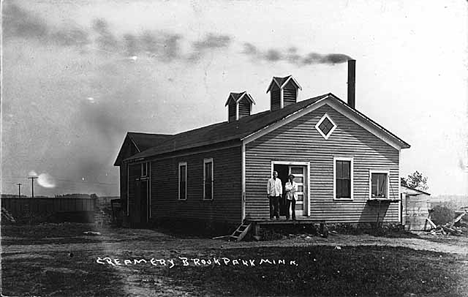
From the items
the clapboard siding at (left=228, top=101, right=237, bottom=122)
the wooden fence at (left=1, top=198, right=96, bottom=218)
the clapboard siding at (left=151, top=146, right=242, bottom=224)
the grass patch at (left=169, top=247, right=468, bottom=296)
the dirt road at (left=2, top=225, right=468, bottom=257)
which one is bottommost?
the wooden fence at (left=1, top=198, right=96, bottom=218)

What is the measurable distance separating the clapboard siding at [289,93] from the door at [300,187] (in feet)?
14.3

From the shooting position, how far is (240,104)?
3042cm

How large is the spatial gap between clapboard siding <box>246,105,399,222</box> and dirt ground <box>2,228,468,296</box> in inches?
63.0

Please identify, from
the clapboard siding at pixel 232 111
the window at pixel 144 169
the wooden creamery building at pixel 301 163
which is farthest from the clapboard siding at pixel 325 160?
the window at pixel 144 169

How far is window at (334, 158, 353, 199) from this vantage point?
79.9 ft

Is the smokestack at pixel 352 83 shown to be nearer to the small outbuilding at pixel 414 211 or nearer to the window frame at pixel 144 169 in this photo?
the small outbuilding at pixel 414 211

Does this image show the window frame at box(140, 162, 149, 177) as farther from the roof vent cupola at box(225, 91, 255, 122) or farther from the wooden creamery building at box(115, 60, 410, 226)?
the roof vent cupola at box(225, 91, 255, 122)

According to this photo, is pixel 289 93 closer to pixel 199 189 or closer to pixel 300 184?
pixel 300 184

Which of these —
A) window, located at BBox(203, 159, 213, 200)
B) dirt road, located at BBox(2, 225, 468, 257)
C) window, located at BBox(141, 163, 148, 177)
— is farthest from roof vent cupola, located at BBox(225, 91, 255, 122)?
dirt road, located at BBox(2, 225, 468, 257)

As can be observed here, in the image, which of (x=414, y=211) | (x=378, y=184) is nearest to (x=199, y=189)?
(x=378, y=184)

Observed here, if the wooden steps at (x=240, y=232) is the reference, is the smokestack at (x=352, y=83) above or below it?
above

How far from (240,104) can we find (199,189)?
6.05 metres

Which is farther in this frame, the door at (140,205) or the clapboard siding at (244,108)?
the door at (140,205)

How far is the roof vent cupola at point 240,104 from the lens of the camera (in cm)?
3027
